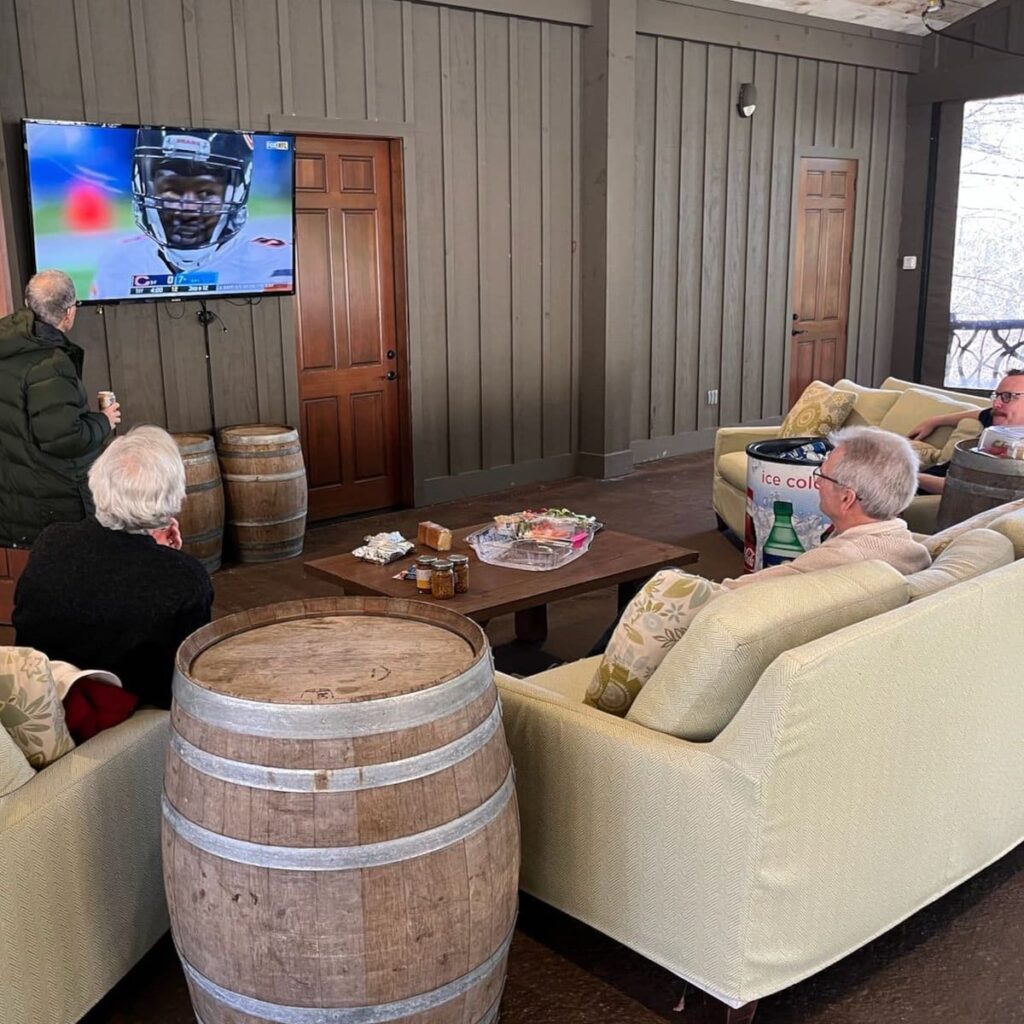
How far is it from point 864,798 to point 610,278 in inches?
213

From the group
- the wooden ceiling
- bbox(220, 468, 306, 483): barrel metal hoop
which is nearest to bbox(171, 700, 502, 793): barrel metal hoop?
bbox(220, 468, 306, 483): barrel metal hoop

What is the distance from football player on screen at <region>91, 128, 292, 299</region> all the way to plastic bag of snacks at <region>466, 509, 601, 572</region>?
7.18 ft

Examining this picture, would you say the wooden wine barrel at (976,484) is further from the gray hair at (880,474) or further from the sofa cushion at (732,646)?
the sofa cushion at (732,646)

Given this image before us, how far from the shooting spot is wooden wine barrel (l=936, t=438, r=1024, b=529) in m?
3.79

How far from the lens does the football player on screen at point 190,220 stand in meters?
5.10

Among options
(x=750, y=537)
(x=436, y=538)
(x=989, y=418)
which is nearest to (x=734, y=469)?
(x=750, y=537)

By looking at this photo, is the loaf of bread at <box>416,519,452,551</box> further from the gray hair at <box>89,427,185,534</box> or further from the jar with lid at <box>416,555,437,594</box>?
the gray hair at <box>89,427,185,534</box>

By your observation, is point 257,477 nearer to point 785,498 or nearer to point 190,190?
point 190,190

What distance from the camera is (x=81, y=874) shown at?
2.11 metres

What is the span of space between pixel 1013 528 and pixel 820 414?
8.77 ft

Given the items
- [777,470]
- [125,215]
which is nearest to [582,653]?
[777,470]

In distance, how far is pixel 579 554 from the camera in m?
3.94

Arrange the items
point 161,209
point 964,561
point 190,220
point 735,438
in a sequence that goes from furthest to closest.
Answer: point 735,438 → point 190,220 → point 161,209 → point 964,561

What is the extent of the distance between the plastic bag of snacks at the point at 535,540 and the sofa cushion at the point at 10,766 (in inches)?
77.8
